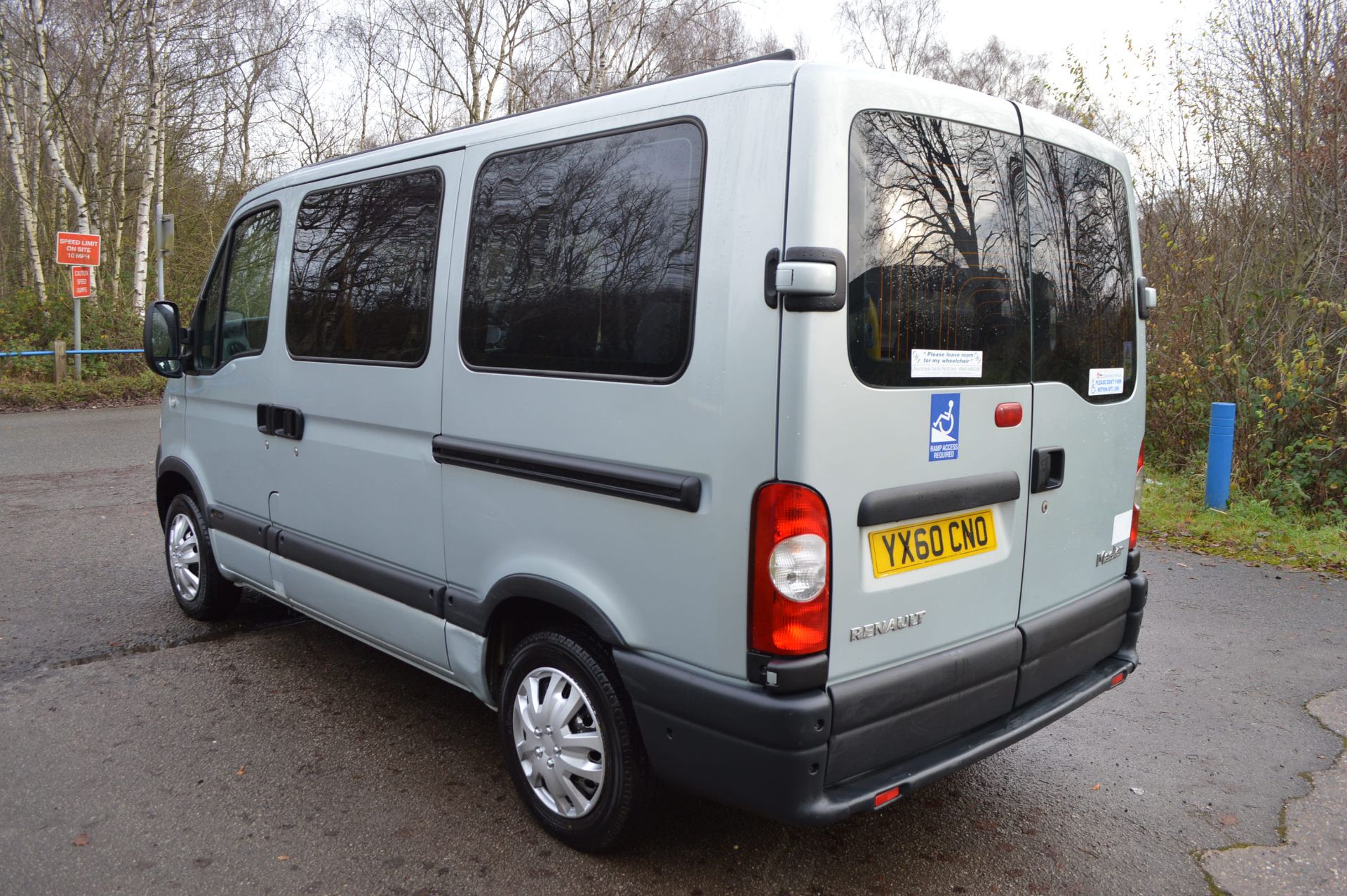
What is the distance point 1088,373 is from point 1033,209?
603 millimetres

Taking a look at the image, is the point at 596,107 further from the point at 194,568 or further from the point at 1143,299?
the point at 194,568

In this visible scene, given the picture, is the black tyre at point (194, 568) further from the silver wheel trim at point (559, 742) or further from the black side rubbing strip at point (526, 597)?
the silver wheel trim at point (559, 742)

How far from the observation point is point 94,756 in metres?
3.59

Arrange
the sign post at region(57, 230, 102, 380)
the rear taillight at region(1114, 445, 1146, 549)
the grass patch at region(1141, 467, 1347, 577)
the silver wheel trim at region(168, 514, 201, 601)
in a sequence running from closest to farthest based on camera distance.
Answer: the rear taillight at region(1114, 445, 1146, 549) → the silver wheel trim at region(168, 514, 201, 601) → the grass patch at region(1141, 467, 1347, 577) → the sign post at region(57, 230, 102, 380)

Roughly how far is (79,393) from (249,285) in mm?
13430

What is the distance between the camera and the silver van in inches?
93.6

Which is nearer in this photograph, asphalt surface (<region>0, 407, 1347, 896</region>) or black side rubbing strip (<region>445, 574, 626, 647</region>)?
black side rubbing strip (<region>445, 574, 626, 647</region>)

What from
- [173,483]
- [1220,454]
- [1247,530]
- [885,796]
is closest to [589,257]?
[885,796]

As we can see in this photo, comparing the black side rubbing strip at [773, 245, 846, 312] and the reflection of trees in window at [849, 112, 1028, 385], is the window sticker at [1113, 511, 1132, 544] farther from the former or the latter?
the black side rubbing strip at [773, 245, 846, 312]

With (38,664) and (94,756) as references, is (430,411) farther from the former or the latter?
(38,664)

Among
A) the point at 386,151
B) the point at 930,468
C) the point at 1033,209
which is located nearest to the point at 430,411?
the point at 386,151

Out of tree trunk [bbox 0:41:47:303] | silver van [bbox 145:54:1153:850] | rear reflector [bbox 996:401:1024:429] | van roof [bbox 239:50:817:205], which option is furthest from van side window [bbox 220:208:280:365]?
tree trunk [bbox 0:41:47:303]

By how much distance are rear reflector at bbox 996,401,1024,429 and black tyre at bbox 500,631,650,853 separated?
1.34 meters

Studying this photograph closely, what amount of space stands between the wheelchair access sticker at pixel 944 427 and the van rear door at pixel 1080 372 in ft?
1.32
